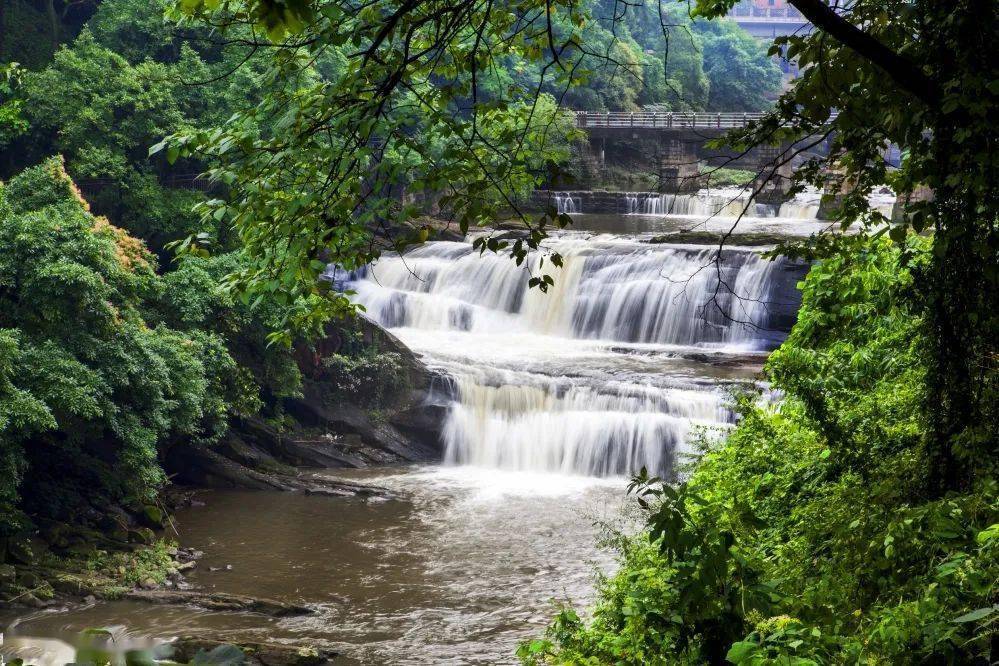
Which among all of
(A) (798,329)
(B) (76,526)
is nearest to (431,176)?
(A) (798,329)

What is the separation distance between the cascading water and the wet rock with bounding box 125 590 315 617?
212 inches

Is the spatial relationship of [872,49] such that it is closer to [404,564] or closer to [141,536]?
[404,564]

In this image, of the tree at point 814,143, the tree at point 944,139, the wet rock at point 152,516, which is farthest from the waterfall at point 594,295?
the tree at point 814,143

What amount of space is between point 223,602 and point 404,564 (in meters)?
2.48

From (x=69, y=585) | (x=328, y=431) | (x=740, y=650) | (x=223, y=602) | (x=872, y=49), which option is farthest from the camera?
(x=328, y=431)

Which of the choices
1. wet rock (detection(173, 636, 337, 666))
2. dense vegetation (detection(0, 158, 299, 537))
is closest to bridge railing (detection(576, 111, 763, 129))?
dense vegetation (detection(0, 158, 299, 537))

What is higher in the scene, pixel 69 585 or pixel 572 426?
pixel 572 426

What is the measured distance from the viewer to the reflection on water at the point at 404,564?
11.3m

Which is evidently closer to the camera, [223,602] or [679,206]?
[223,602]

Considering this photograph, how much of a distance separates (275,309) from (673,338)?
339 inches

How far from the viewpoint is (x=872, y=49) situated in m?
3.99

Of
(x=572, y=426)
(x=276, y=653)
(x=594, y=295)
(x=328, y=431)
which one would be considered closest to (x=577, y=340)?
(x=594, y=295)

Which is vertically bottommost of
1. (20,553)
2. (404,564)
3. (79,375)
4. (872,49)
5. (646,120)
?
(404,564)

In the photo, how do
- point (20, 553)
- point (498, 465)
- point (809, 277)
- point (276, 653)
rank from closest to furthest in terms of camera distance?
1. point (809, 277)
2. point (276, 653)
3. point (20, 553)
4. point (498, 465)
